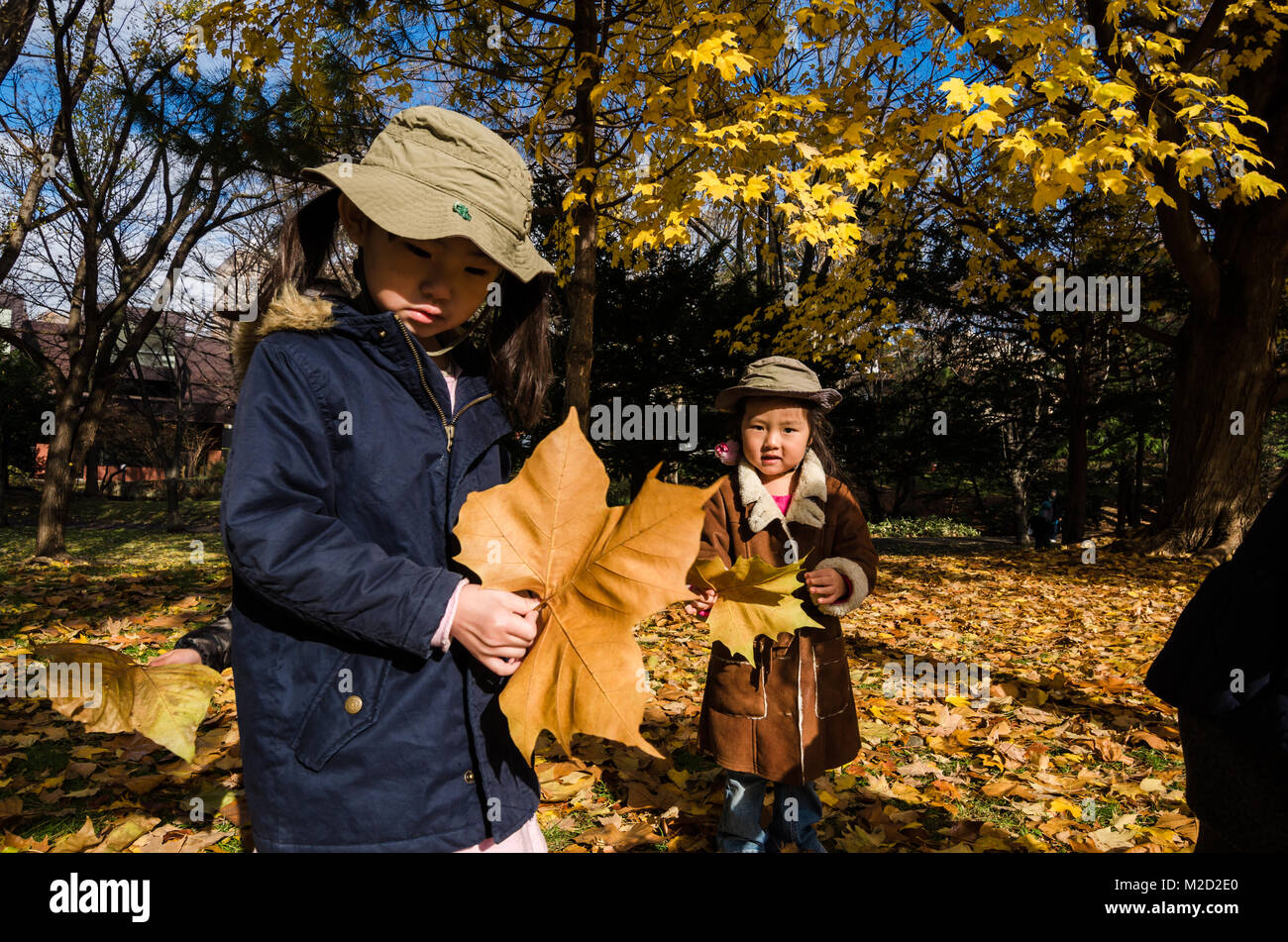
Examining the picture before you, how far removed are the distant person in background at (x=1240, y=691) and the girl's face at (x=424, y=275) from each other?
138 cm

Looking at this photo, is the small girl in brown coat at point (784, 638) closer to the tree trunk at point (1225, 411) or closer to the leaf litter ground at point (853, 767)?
the leaf litter ground at point (853, 767)

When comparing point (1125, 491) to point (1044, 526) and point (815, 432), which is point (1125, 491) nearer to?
point (1044, 526)

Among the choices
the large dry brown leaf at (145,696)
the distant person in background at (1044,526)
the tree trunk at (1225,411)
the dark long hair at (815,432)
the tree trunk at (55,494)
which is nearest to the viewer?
the large dry brown leaf at (145,696)

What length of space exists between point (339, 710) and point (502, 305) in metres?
0.83

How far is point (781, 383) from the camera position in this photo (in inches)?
90.4

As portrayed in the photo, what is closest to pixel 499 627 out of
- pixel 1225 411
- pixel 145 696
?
pixel 145 696

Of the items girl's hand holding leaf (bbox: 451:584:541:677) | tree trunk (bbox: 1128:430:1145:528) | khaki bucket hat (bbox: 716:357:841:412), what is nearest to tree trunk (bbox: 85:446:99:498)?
khaki bucket hat (bbox: 716:357:841:412)

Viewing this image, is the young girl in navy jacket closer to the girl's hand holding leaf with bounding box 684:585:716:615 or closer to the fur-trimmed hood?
the fur-trimmed hood

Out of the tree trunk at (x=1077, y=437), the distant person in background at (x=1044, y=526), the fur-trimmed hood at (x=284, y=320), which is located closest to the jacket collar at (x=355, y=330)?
the fur-trimmed hood at (x=284, y=320)

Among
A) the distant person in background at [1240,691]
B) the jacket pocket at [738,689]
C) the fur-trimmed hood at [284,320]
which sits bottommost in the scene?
the jacket pocket at [738,689]

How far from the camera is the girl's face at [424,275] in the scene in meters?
1.23

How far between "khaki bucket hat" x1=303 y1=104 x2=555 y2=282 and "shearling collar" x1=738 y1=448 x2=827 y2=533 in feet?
3.97

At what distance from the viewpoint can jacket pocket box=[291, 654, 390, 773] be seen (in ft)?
3.73

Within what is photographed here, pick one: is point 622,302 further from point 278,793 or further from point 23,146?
point 278,793
